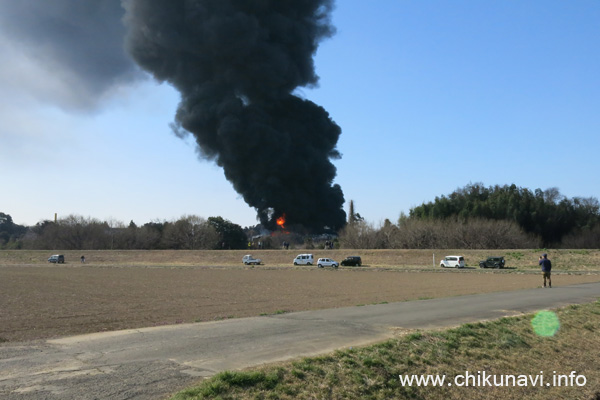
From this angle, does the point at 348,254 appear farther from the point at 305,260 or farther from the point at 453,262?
the point at 453,262

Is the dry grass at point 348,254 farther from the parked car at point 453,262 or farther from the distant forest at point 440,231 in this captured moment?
the distant forest at point 440,231

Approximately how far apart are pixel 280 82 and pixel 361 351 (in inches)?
3161

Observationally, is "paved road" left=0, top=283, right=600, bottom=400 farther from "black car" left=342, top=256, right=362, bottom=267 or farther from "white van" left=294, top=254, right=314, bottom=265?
"white van" left=294, top=254, right=314, bottom=265

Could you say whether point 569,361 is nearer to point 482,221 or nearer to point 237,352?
point 237,352

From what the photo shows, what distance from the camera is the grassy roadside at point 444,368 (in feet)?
21.9

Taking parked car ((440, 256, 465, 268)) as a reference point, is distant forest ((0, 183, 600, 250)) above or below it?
above

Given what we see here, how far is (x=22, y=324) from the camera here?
12.5 meters

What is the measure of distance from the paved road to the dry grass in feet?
125

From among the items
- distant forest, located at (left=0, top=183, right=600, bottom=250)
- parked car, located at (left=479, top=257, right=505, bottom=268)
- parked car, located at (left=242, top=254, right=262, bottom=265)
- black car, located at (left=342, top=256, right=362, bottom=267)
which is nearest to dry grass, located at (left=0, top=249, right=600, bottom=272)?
parked car, located at (left=479, top=257, right=505, bottom=268)

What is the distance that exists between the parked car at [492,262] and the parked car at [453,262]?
1840 millimetres

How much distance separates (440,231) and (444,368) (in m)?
65.6

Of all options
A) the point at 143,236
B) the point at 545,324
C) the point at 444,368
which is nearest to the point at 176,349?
the point at 444,368

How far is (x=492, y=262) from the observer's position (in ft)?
162

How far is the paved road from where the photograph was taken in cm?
634
